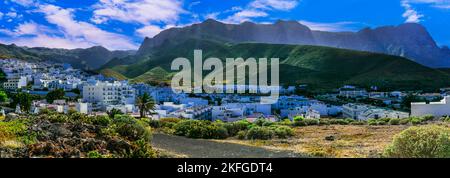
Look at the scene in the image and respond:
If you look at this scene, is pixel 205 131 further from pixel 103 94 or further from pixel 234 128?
pixel 103 94

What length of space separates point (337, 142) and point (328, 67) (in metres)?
93.3

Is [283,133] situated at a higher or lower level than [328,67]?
lower

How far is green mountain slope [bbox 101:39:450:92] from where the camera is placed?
9394 cm

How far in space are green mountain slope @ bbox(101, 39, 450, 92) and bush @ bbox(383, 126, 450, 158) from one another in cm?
7562

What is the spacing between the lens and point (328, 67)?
4513 inches

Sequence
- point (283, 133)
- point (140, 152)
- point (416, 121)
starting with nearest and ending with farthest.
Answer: point (140, 152) → point (283, 133) → point (416, 121)

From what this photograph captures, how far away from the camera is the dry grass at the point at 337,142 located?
61.9ft

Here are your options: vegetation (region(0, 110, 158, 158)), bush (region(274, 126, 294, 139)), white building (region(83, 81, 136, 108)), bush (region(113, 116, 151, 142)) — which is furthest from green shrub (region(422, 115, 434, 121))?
white building (region(83, 81, 136, 108))

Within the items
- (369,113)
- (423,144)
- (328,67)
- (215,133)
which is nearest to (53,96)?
(215,133)

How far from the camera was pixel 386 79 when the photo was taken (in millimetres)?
95188

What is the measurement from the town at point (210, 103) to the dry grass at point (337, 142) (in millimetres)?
10184

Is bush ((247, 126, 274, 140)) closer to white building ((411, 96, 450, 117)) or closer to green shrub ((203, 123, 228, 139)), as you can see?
green shrub ((203, 123, 228, 139))
